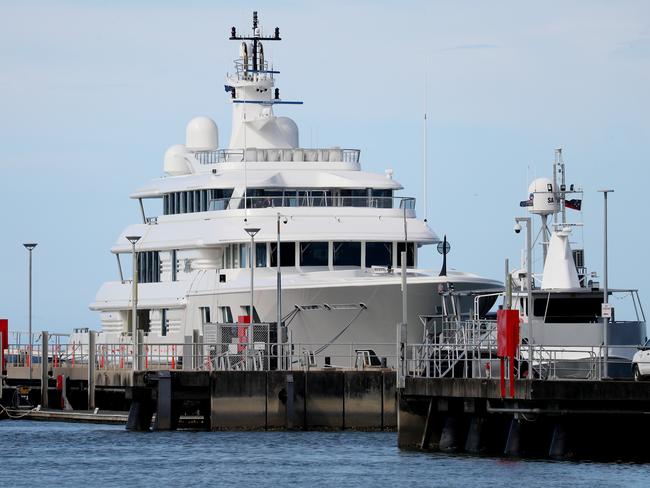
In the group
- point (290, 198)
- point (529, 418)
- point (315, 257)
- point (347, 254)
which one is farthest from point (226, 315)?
point (529, 418)

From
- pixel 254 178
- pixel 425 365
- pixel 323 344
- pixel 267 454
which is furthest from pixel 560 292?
pixel 254 178

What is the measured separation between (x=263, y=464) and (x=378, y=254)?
→ 2268 cm

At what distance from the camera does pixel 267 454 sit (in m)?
48.4

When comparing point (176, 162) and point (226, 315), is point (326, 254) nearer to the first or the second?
point (226, 315)

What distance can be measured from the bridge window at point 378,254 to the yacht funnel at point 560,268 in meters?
13.5

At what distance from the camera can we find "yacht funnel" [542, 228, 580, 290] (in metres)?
54.5

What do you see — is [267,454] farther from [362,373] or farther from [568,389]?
[568,389]

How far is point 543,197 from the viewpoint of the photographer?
56.8 metres

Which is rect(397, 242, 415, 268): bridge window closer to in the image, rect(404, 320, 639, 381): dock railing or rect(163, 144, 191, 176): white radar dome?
rect(163, 144, 191, 176): white radar dome

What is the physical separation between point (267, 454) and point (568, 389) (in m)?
9.93

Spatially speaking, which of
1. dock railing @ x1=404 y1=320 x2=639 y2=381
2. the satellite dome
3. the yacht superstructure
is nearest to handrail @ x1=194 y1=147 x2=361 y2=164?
the yacht superstructure

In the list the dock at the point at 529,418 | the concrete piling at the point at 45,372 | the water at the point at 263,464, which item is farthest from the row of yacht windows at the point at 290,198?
the dock at the point at 529,418

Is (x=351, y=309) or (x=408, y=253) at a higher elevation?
(x=408, y=253)

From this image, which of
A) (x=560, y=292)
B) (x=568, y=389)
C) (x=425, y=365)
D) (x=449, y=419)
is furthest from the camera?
(x=560, y=292)
